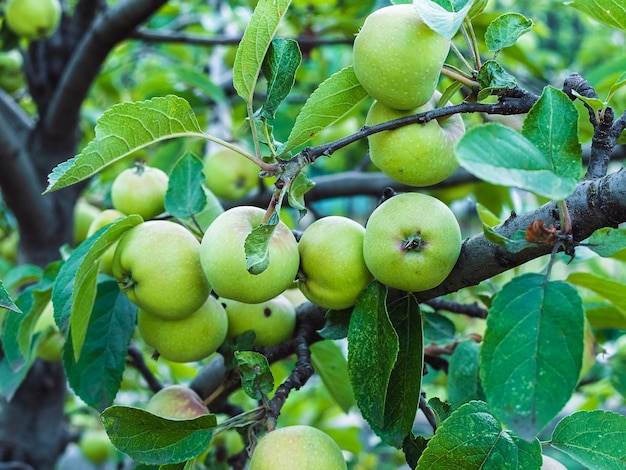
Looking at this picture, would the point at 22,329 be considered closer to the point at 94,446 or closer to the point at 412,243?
the point at 412,243

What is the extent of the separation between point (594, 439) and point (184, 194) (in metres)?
0.52

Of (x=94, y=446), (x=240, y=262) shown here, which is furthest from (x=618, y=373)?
(x=94, y=446)

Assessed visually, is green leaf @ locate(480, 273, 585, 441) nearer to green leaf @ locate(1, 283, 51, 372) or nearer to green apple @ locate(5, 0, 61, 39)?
green leaf @ locate(1, 283, 51, 372)

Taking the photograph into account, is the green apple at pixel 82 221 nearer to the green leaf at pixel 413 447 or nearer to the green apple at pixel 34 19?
the green apple at pixel 34 19

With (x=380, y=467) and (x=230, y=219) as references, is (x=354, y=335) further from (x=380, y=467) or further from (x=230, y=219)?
(x=380, y=467)

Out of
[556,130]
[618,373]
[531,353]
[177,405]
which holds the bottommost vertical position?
[618,373]

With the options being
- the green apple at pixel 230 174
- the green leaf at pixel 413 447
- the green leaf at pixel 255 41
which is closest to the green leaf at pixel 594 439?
the green leaf at pixel 413 447

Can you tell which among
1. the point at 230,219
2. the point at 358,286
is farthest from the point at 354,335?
the point at 230,219

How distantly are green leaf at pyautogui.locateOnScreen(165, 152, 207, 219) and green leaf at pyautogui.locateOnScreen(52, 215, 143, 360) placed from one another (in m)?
0.08

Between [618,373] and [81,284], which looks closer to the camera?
[81,284]

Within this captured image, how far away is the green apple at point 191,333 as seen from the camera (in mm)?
758

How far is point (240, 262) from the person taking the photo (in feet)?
2.05

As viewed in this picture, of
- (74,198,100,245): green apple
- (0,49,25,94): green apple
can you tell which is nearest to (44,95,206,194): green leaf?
(74,198,100,245): green apple

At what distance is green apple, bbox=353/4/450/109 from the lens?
0.58m
